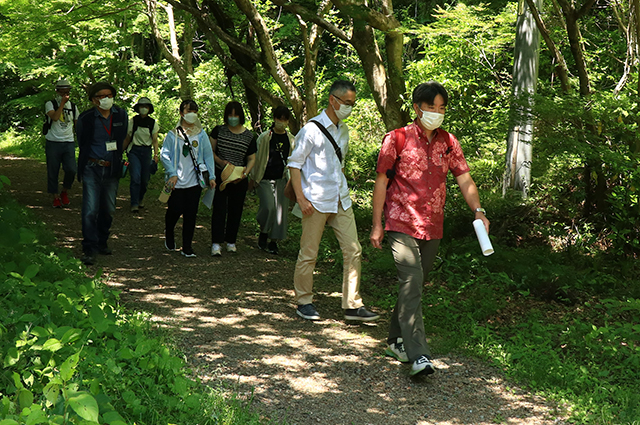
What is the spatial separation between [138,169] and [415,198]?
760 cm

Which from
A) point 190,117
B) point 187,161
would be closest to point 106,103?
point 190,117

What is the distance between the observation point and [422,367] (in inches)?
194

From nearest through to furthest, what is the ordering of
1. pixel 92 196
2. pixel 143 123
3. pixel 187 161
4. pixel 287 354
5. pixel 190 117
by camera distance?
pixel 287 354, pixel 92 196, pixel 190 117, pixel 187 161, pixel 143 123

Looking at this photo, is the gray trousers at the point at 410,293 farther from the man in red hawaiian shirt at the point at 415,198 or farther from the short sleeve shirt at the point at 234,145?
the short sleeve shirt at the point at 234,145

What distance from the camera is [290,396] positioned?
4.62m

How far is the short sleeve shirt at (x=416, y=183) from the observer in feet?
16.9

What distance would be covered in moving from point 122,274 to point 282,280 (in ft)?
6.17

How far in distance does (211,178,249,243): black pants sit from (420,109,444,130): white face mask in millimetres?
4263

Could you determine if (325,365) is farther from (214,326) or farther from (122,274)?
(122,274)

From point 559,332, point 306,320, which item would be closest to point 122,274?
point 306,320

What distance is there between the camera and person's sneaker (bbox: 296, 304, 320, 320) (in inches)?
255

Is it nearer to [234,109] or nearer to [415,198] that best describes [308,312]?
[415,198]

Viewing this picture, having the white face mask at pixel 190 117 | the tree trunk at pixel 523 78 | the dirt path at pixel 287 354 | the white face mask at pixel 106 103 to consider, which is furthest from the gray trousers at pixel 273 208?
the tree trunk at pixel 523 78

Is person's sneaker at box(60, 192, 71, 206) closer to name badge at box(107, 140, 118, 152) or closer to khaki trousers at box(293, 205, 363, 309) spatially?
name badge at box(107, 140, 118, 152)
